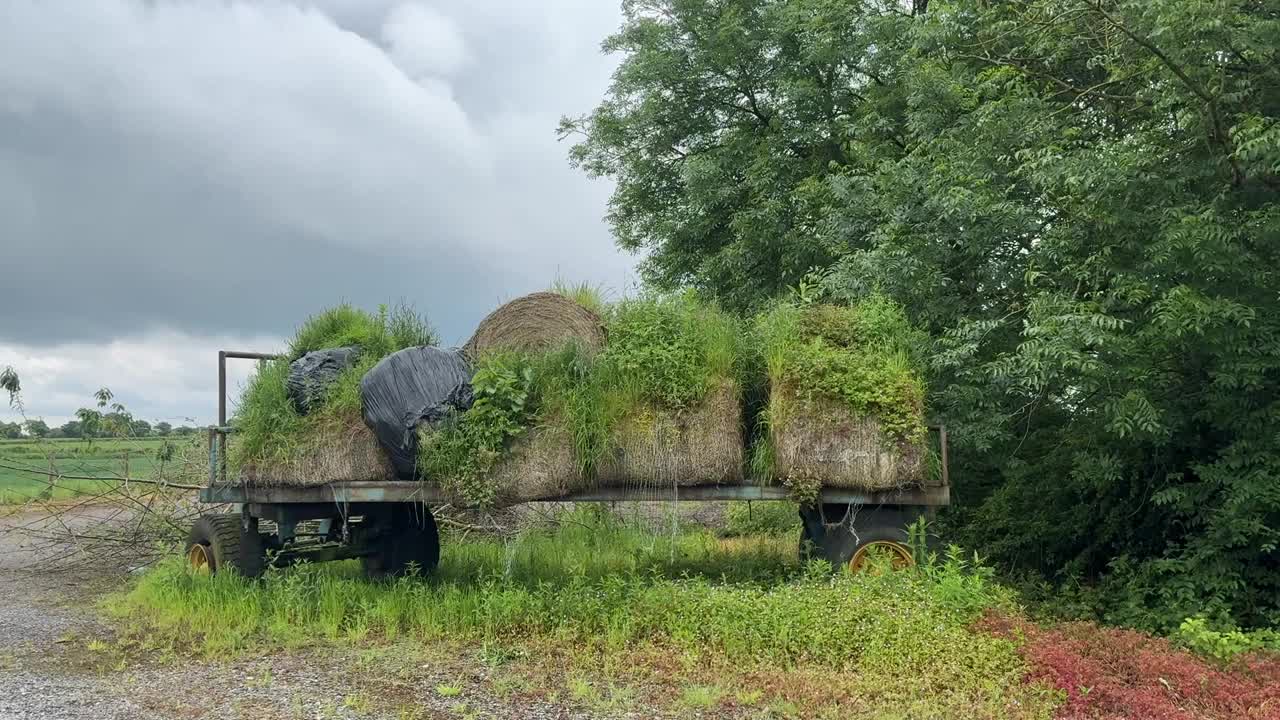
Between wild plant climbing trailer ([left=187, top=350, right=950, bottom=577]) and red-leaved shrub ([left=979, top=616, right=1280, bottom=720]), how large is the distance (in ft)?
4.21

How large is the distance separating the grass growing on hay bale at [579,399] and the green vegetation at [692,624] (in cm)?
96

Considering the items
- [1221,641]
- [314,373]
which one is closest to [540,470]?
[314,373]

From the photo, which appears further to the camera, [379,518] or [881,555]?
[379,518]

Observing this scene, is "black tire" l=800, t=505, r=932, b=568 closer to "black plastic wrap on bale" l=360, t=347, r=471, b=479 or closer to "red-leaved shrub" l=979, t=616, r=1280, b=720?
"red-leaved shrub" l=979, t=616, r=1280, b=720

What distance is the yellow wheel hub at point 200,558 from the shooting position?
934 centimetres

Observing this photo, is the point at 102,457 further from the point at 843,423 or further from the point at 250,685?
the point at 843,423

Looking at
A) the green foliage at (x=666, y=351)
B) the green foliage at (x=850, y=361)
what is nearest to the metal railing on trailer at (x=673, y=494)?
the green foliage at (x=850, y=361)

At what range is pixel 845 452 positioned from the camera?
7.38m

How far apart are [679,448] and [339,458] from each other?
9.66ft

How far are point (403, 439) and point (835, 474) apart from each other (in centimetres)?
346

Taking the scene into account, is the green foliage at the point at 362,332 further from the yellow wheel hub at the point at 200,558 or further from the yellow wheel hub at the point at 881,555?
the yellow wheel hub at the point at 881,555

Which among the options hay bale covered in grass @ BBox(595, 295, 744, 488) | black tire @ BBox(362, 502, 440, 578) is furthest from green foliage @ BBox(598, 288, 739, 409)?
black tire @ BBox(362, 502, 440, 578)

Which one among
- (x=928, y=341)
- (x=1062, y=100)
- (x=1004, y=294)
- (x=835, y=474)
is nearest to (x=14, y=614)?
(x=835, y=474)

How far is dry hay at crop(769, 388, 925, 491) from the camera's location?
7375 mm
